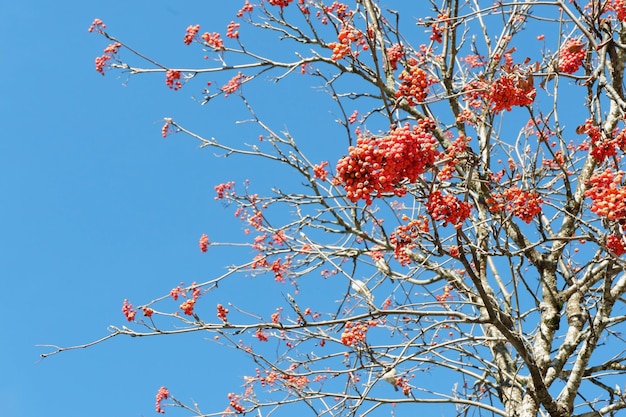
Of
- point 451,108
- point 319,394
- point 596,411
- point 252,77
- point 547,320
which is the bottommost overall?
→ point 596,411

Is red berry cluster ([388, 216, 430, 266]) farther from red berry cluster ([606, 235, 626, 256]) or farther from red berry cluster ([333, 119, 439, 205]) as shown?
red berry cluster ([606, 235, 626, 256])

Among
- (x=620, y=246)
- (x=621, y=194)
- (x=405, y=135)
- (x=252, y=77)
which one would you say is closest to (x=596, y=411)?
(x=620, y=246)

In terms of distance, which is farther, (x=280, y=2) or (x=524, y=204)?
(x=280, y=2)

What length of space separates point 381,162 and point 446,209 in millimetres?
679

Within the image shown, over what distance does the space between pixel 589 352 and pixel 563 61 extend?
2.36 metres

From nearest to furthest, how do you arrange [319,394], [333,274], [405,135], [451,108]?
[405,135], [319,394], [451,108], [333,274]

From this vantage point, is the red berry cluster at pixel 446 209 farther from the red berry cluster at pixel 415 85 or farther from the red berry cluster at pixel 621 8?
the red berry cluster at pixel 621 8

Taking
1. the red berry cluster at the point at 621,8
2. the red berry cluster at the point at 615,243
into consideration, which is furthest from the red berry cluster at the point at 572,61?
the red berry cluster at the point at 615,243

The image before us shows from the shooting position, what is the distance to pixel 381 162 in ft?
10.3

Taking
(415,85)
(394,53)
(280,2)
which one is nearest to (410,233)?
(415,85)

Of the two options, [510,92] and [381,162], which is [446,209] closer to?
[381,162]

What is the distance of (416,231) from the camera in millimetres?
3857

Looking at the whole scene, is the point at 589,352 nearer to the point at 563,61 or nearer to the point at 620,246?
the point at 620,246

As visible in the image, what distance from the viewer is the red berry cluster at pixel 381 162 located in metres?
3.10
